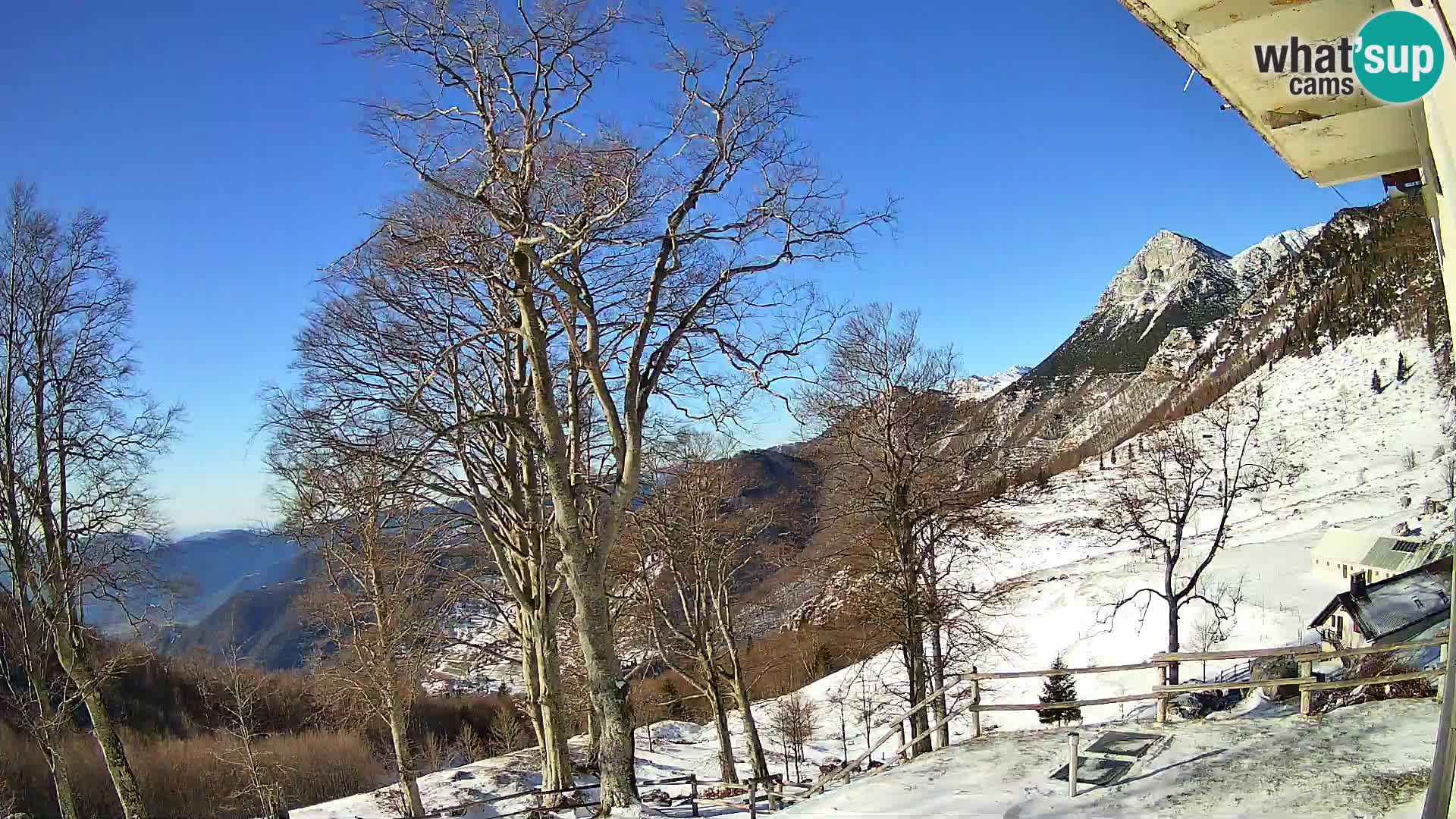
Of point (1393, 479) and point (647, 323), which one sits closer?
point (647, 323)

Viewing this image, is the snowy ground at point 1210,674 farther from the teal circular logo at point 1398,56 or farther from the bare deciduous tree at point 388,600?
the teal circular logo at point 1398,56

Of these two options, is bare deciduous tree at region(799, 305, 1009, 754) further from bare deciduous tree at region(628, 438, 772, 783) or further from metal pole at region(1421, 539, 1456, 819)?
metal pole at region(1421, 539, 1456, 819)

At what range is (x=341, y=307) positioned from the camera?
40.5ft

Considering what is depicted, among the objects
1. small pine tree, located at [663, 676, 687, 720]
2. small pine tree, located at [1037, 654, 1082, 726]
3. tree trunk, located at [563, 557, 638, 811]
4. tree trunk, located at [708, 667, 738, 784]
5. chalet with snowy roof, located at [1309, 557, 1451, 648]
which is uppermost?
tree trunk, located at [563, 557, 638, 811]

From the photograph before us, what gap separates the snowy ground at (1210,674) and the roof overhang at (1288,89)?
5.21 m

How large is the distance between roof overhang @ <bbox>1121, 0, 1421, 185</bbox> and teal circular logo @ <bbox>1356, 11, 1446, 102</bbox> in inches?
5.0

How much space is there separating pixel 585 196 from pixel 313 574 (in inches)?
597


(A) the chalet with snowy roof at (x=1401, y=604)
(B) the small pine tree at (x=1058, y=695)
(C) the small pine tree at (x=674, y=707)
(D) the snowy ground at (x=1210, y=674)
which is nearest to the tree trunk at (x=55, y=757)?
(D) the snowy ground at (x=1210, y=674)

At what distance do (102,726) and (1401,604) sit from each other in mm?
26608

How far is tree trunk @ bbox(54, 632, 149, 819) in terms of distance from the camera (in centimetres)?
1253

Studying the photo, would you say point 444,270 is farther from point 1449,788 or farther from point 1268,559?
point 1268,559

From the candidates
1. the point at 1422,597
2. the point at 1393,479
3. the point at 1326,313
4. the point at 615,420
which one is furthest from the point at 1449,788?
the point at 1326,313

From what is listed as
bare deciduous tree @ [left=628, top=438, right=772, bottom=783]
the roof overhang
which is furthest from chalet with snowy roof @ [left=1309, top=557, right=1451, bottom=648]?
the roof overhang

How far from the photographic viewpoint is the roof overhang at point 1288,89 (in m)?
2.91
